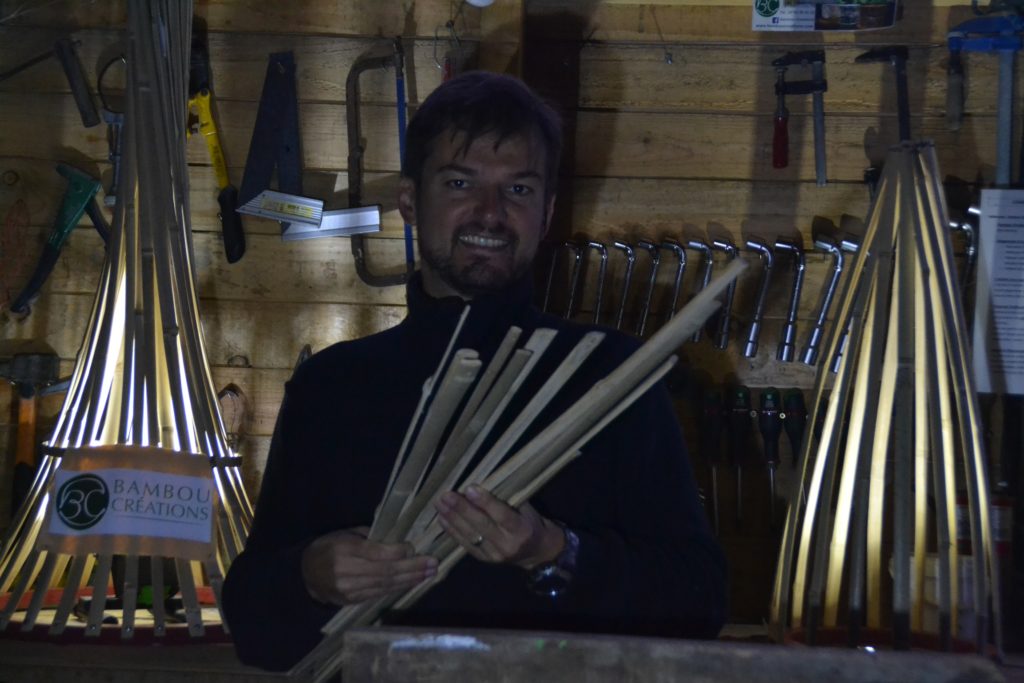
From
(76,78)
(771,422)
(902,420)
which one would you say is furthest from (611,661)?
(76,78)

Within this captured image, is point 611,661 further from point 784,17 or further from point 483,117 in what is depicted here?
point 784,17

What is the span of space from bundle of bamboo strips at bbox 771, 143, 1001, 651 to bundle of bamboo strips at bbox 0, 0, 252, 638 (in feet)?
3.14

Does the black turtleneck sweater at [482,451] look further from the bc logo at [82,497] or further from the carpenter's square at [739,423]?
the carpenter's square at [739,423]

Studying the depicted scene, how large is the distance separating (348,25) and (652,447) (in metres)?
1.39

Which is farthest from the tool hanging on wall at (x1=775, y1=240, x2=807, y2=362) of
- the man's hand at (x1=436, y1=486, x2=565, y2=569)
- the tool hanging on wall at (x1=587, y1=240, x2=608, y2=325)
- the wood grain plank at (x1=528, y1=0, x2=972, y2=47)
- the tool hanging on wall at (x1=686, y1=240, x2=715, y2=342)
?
the man's hand at (x1=436, y1=486, x2=565, y2=569)

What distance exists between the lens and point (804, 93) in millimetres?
2482

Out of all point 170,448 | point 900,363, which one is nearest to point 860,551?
point 900,363

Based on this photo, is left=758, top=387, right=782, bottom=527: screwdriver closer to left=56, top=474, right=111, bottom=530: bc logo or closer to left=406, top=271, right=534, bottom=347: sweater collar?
left=406, top=271, right=534, bottom=347: sweater collar

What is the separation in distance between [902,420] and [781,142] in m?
0.95

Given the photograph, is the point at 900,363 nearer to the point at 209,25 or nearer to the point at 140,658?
the point at 140,658

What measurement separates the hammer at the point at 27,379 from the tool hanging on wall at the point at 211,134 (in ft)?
1.45

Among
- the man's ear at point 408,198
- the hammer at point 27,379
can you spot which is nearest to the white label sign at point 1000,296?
the man's ear at point 408,198

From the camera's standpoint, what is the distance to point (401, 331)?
141 centimetres

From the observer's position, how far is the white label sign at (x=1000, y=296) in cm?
238
